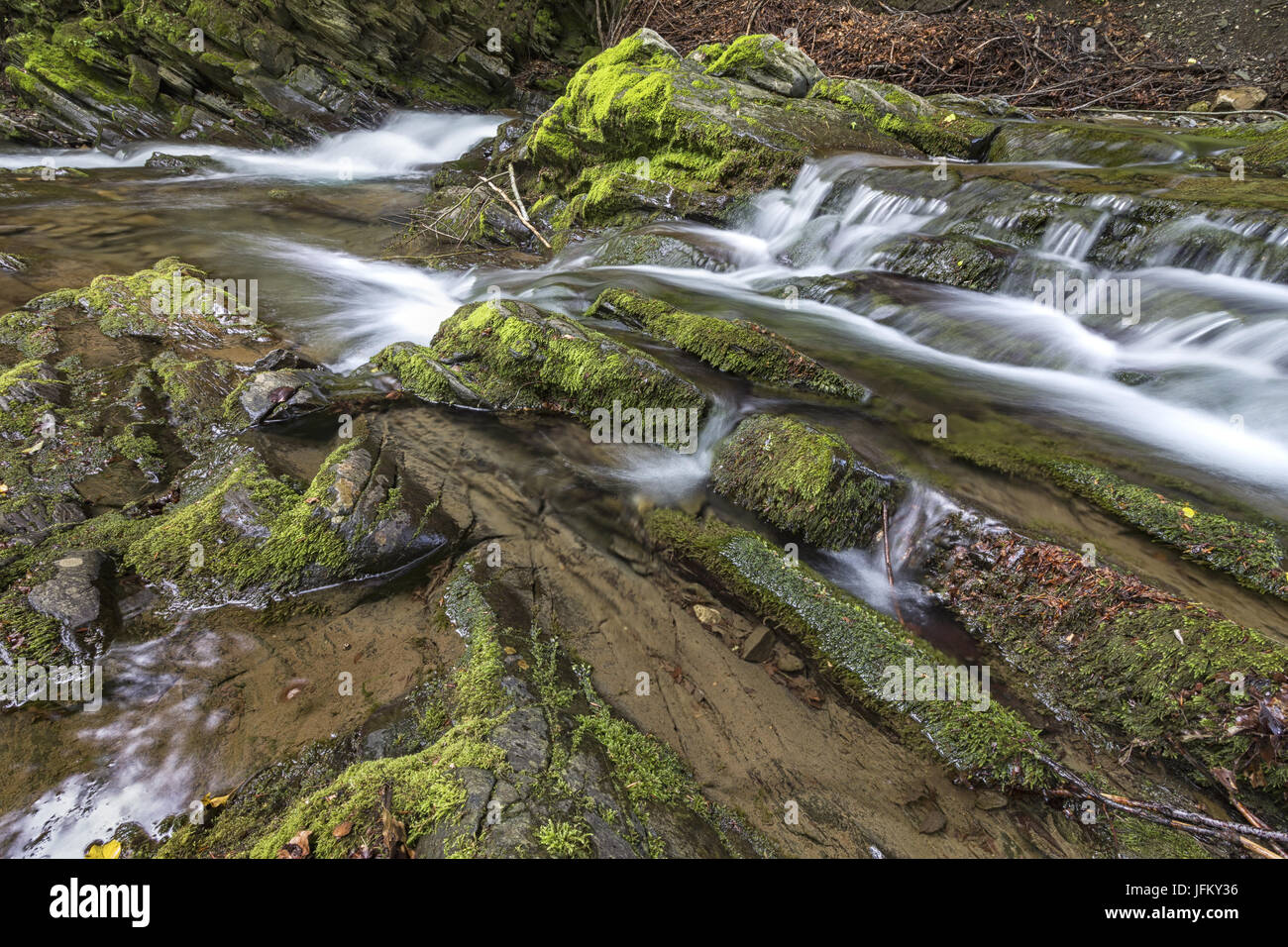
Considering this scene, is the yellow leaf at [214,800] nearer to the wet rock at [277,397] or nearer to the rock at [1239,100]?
the wet rock at [277,397]

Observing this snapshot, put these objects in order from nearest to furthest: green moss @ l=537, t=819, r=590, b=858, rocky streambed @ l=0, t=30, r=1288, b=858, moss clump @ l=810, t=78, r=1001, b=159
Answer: green moss @ l=537, t=819, r=590, b=858, rocky streambed @ l=0, t=30, r=1288, b=858, moss clump @ l=810, t=78, r=1001, b=159

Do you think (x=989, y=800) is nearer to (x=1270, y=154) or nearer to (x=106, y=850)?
(x=106, y=850)

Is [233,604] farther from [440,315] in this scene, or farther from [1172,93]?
[1172,93]

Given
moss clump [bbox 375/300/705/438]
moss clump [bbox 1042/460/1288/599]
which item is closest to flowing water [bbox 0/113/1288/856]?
moss clump [bbox 1042/460/1288/599]

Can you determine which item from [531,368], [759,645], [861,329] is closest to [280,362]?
[531,368]

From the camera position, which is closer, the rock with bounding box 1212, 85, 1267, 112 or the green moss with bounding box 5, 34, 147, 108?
the rock with bounding box 1212, 85, 1267, 112

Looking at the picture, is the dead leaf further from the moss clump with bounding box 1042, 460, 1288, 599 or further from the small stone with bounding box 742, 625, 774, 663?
the moss clump with bounding box 1042, 460, 1288, 599

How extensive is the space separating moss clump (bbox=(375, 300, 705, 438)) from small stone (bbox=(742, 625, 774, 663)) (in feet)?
7.74

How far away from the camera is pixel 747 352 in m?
5.92

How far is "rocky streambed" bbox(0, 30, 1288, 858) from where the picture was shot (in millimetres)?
2736

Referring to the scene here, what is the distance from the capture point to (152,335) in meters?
6.47

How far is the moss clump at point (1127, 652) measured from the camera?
281 cm

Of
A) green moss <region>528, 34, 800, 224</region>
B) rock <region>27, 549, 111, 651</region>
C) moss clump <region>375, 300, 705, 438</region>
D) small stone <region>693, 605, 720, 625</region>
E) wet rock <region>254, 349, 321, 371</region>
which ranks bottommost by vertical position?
rock <region>27, 549, 111, 651</region>

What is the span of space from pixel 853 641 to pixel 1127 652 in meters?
1.40
